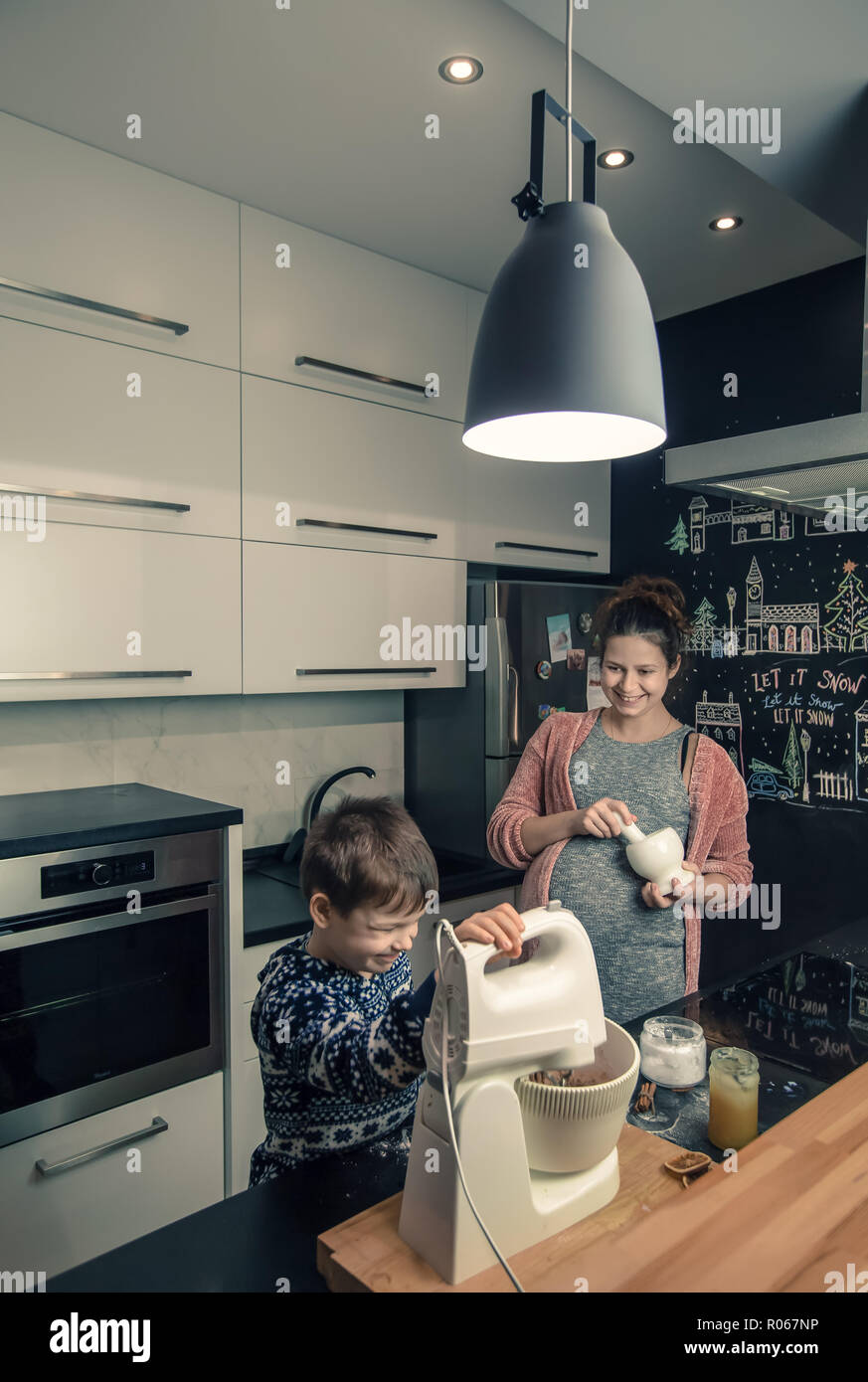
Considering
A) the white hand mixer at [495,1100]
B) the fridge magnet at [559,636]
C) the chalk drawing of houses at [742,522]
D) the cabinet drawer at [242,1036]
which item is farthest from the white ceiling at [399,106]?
the cabinet drawer at [242,1036]

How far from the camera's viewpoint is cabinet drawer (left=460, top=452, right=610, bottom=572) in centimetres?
265

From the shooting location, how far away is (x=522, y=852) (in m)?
1.78

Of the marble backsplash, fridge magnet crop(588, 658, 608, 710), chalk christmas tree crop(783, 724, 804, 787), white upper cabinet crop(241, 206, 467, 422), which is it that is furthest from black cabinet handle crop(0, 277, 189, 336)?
chalk christmas tree crop(783, 724, 804, 787)

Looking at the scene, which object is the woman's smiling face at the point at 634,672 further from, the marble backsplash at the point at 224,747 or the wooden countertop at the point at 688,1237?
the marble backsplash at the point at 224,747

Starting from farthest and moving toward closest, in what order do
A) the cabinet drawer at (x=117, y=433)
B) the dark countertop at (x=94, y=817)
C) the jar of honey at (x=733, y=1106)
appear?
the cabinet drawer at (x=117, y=433), the dark countertop at (x=94, y=817), the jar of honey at (x=733, y=1106)

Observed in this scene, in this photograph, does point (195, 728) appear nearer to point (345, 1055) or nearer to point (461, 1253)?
point (345, 1055)

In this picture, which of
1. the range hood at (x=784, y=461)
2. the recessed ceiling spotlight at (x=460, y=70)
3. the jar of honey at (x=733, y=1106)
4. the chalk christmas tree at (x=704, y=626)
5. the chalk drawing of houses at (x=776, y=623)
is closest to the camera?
the jar of honey at (x=733, y=1106)

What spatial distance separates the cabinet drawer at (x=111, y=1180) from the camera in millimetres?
1651

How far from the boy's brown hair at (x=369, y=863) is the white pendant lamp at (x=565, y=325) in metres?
0.52

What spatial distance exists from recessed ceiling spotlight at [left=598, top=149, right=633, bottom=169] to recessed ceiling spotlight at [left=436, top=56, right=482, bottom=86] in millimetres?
376

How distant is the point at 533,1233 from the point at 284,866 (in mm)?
1776

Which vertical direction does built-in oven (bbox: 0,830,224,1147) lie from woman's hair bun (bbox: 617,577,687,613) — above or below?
below

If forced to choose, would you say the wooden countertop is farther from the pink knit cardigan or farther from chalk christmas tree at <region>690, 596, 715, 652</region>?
chalk christmas tree at <region>690, 596, 715, 652</region>
